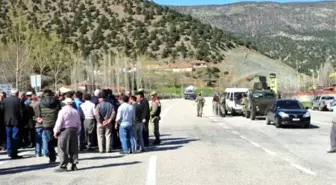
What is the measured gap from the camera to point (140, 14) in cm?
12362

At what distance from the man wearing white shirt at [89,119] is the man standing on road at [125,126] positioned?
86 centimetres

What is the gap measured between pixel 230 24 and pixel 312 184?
174254 millimetres

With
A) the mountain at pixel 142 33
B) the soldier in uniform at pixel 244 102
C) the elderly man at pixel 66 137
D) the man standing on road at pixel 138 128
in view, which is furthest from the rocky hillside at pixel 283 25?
the elderly man at pixel 66 137

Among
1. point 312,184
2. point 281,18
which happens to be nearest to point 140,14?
point 281,18

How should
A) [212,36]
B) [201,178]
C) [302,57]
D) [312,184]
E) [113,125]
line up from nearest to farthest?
[312,184] < [201,178] < [113,125] < [212,36] < [302,57]

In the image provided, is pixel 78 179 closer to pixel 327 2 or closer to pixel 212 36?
pixel 212 36

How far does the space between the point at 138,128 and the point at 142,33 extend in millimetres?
101060

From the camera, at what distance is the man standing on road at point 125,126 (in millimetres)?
17047

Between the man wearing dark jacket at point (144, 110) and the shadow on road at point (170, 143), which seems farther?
the man wearing dark jacket at point (144, 110)

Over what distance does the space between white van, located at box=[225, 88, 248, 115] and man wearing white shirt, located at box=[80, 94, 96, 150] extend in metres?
23.7

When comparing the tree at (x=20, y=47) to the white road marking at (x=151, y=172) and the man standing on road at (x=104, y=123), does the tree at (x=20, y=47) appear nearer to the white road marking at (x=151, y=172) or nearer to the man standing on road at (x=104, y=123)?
the man standing on road at (x=104, y=123)

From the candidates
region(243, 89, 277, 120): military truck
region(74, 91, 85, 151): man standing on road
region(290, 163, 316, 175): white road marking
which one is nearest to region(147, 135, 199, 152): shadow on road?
region(74, 91, 85, 151): man standing on road

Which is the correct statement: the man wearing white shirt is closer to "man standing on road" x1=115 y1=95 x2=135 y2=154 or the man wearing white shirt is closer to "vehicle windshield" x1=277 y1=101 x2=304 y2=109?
"man standing on road" x1=115 y1=95 x2=135 y2=154

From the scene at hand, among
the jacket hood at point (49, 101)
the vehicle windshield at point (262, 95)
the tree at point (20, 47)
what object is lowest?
the jacket hood at point (49, 101)
